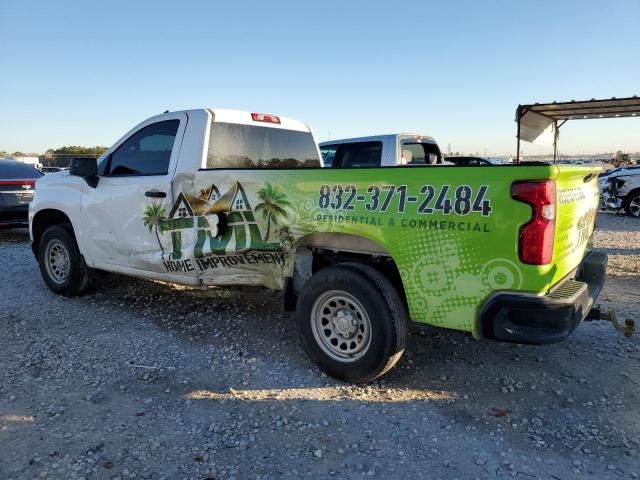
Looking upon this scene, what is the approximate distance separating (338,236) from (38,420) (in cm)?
232

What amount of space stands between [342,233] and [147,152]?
2.51 meters

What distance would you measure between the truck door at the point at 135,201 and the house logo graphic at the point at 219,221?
11 cm

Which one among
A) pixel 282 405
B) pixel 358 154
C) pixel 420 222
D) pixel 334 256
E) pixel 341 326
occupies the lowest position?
pixel 282 405

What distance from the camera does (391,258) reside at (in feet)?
11.6

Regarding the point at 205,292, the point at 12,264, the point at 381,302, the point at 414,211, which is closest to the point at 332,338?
the point at 381,302

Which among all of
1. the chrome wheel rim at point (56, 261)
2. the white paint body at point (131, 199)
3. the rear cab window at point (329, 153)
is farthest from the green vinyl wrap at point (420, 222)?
the rear cab window at point (329, 153)

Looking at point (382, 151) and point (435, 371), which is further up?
point (382, 151)

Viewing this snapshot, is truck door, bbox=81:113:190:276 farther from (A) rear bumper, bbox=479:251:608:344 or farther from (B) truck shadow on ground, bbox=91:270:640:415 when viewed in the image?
(A) rear bumper, bbox=479:251:608:344

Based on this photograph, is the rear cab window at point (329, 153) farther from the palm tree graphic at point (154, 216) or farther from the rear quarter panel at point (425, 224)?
the rear quarter panel at point (425, 224)

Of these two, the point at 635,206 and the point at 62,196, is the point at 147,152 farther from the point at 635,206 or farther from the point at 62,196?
the point at 635,206

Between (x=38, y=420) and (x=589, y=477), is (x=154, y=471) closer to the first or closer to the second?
(x=38, y=420)

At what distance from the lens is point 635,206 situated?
548 inches

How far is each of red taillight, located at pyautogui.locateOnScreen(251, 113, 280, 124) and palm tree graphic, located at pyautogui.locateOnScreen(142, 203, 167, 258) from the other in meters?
1.33

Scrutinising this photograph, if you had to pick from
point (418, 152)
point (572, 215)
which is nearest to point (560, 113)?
point (418, 152)
